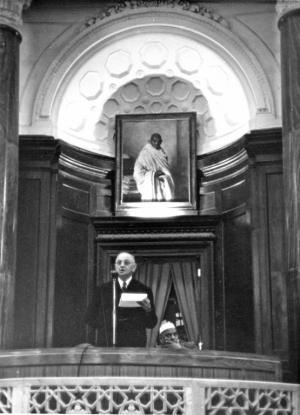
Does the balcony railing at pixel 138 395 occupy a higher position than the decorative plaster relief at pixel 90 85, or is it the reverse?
the decorative plaster relief at pixel 90 85

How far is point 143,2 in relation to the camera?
11.8m

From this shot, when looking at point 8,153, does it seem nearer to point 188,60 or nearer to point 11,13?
point 11,13

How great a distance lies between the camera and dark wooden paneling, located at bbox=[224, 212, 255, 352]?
1095 cm

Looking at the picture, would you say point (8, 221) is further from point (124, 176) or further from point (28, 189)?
point (124, 176)

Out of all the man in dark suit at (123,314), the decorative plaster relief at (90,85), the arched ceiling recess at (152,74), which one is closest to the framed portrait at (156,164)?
the arched ceiling recess at (152,74)

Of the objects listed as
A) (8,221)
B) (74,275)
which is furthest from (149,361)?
(74,275)

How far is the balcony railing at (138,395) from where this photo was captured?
281 inches

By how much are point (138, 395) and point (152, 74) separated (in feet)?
18.8

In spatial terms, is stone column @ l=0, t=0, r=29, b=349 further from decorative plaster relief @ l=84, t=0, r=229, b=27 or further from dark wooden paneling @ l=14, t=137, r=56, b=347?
decorative plaster relief @ l=84, t=0, r=229, b=27

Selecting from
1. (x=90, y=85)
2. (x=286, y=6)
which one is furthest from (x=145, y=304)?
(x=90, y=85)

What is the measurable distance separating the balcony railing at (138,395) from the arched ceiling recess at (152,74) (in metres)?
4.64

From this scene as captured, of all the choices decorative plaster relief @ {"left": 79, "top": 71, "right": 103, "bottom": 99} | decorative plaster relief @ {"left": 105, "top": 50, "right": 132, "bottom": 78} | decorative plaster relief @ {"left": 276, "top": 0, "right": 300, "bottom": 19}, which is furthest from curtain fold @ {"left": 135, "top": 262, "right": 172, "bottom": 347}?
decorative plaster relief @ {"left": 276, "top": 0, "right": 300, "bottom": 19}

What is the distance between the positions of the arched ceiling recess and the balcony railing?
4.64 m

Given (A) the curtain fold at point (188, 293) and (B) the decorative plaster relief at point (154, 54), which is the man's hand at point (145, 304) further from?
(B) the decorative plaster relief at point (154, 54)
